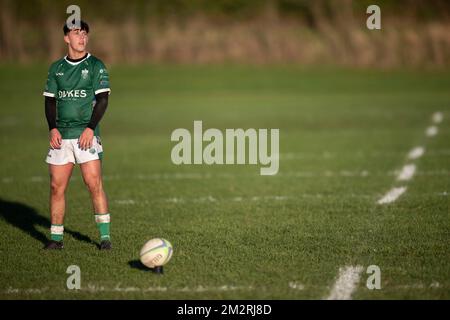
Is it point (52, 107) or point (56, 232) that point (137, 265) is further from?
point (52, 107)

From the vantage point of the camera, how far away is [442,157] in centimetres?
1292

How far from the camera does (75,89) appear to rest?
690cm

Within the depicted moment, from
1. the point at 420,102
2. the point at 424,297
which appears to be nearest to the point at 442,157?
the point at 424,297

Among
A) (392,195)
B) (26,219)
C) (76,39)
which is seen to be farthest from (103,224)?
(392,195)

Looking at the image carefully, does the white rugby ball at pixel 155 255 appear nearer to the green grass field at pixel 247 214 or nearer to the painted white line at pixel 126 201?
the green grass field at pixel 247 214

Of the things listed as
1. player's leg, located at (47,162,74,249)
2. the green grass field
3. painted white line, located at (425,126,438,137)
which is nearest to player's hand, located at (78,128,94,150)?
player's leg, located at (47,162,74,249)

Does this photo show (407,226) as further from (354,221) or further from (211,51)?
(211,51)

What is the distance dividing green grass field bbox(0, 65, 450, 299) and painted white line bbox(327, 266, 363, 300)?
54mm

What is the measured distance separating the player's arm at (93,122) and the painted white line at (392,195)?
386cm

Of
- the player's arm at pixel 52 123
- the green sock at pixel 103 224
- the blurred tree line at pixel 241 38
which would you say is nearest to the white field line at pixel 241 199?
the green sock at pixel 103 224

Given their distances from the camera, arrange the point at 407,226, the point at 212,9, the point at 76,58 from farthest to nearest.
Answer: the point at 212,9 < the point at 407,226 < the point at 76,58

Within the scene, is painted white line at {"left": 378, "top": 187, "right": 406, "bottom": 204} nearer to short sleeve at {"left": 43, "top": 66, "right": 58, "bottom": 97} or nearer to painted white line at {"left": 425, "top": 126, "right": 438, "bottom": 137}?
short sleeve at {"left": 43, "top": 66, "right": 58, "bottom": 97}
